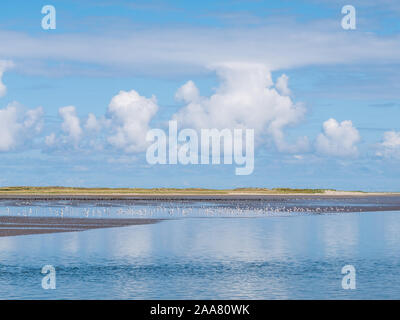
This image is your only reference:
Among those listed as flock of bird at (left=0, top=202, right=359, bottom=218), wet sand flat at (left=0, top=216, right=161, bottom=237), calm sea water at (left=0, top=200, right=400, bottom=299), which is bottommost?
calm sea water at (left=0, top=200, right=400, bottom=299)

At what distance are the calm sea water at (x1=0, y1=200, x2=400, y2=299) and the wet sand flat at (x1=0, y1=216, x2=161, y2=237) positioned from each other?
11.5ft

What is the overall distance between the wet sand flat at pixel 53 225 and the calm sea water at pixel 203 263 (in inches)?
138

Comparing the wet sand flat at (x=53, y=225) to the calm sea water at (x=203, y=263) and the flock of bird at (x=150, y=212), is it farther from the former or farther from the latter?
the flock of bird at (x=150, y=212)

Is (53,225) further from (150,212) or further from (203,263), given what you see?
(203,263)

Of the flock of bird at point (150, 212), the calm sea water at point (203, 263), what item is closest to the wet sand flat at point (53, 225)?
the calm sea water at point (203, 263)

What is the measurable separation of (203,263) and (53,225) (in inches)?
1232

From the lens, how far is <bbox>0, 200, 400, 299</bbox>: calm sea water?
29.6m

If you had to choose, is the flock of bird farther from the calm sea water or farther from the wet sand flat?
the calm sea water

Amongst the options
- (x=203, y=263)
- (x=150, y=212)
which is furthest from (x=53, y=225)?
(x=203, y=263)

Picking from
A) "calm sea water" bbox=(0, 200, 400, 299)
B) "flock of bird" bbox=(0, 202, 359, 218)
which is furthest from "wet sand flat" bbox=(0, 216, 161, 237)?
"flock of bird" bbox=(0, 202, 359, 218)

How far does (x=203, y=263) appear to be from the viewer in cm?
3869
